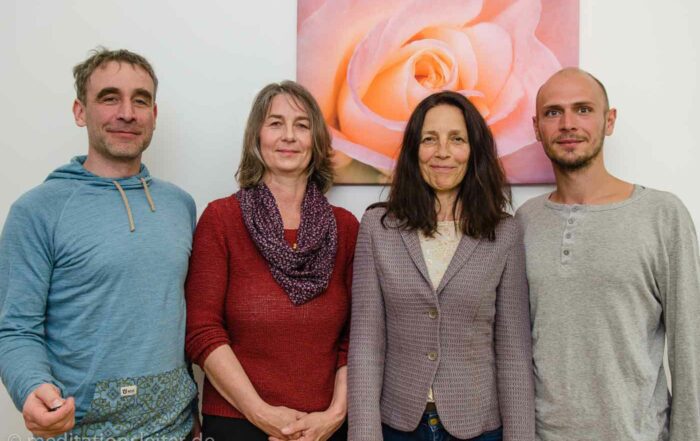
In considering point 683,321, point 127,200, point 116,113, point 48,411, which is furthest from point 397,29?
point 48,411

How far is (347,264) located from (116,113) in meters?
0.83

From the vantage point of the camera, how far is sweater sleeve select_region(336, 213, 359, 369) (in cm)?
154

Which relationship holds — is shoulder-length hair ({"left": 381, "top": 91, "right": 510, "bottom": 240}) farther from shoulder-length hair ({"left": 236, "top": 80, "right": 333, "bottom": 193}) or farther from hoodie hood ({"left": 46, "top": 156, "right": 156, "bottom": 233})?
hoodie hood ({"left": 46, "top": 156, "right": 156, "bottom": 233})

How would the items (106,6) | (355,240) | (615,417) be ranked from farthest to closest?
(106,6), (355,240), (615,417)

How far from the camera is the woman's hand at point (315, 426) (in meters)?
1.37

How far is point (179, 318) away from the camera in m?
1.44

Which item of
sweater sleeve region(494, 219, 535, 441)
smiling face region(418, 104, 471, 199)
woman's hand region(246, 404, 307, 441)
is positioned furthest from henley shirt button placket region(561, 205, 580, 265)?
woman's hand region(246, 404, 307, 441)

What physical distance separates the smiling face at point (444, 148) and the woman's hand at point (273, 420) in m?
0.80

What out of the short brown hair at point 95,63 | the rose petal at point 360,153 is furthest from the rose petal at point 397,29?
the short brown hair at point 95,63

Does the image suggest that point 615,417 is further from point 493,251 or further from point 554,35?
point 554,35

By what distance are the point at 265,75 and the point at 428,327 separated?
1174mm

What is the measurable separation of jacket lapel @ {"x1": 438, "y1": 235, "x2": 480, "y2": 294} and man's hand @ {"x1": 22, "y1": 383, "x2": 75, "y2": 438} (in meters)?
0.95

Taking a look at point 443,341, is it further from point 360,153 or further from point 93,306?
point 93,306

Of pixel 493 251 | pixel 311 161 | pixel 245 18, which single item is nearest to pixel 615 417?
pixel 493 251
